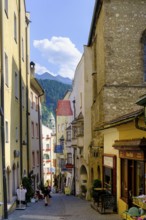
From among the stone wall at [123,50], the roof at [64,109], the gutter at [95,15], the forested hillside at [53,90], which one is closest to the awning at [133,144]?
the stone wall at [123,50]

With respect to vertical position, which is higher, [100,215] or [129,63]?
[129,63]

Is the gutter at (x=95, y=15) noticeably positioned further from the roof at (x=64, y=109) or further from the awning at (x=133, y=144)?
the awning at (x=133, y=144)

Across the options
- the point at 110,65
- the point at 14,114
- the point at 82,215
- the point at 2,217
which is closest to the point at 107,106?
the point at 110,65

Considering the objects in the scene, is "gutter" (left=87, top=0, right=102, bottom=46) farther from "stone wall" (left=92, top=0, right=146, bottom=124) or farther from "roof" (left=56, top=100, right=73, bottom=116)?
"roof" (left=56, top=100, right=73, bottom=116)

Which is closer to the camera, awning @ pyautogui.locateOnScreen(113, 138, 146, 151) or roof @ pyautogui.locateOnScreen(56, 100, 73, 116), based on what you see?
awning @ pyautogui.locateOnScreen(113, 138, 146, 151)

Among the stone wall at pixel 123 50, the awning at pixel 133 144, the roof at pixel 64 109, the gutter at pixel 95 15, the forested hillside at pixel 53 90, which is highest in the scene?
the forested hillside at pixel 53 90

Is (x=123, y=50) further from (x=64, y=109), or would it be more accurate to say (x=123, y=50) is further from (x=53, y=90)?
(x=53, y=90)

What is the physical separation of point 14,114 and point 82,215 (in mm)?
8096

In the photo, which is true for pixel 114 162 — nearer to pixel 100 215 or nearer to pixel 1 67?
pixel 100 215

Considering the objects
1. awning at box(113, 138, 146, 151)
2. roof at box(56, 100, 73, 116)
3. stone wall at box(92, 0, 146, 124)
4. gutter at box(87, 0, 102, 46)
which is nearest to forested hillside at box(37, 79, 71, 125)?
roof at box(56, 100, 73, 116)

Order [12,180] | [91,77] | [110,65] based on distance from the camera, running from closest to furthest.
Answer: [12,180] → [110,65] → [91,77]

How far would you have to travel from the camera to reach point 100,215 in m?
18.1

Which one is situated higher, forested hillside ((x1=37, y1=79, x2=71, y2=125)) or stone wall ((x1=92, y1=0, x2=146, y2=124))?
forested hillside ((x1=37, y1=79, x2=71, y2=125))

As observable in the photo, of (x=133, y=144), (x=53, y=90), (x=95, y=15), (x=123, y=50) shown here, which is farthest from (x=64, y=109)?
(x=53, y=90)
